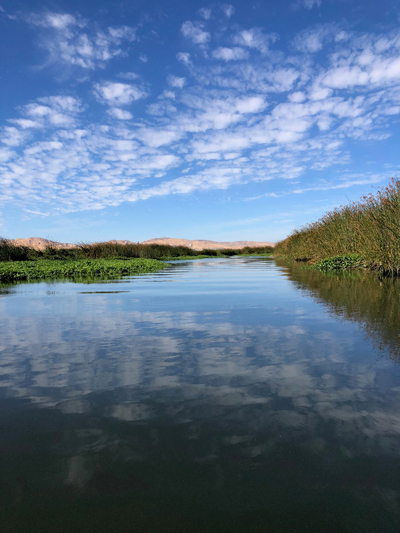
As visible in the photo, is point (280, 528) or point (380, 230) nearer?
point (280, 528)

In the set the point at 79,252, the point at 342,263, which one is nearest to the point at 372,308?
the point at 342,263

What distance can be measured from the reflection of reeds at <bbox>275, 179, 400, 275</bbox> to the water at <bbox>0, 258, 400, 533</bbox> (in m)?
11.1

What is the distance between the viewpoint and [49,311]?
8.05 meters

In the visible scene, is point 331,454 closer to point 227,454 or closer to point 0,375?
point 227,454

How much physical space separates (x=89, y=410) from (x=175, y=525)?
147 cm

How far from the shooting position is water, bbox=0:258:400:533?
1.92m

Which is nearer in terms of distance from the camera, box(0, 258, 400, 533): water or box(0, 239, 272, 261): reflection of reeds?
box(0, 258, 400, 533): water

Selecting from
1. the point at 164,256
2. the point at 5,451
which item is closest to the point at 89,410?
the point at 5,451

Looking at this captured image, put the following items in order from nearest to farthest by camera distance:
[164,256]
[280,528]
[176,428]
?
1. [280,528]
2. [176,428]
3. [164,256]

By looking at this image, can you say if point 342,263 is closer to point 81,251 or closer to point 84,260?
point 84,260

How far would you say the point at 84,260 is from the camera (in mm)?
29125

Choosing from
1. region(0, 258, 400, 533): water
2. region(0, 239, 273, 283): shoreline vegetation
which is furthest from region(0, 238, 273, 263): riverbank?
region(0, 258, 400, 533): water

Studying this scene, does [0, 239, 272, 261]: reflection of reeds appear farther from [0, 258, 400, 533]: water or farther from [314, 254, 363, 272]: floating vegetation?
[0, 258, 400, 533]: water

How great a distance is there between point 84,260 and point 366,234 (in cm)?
2030
